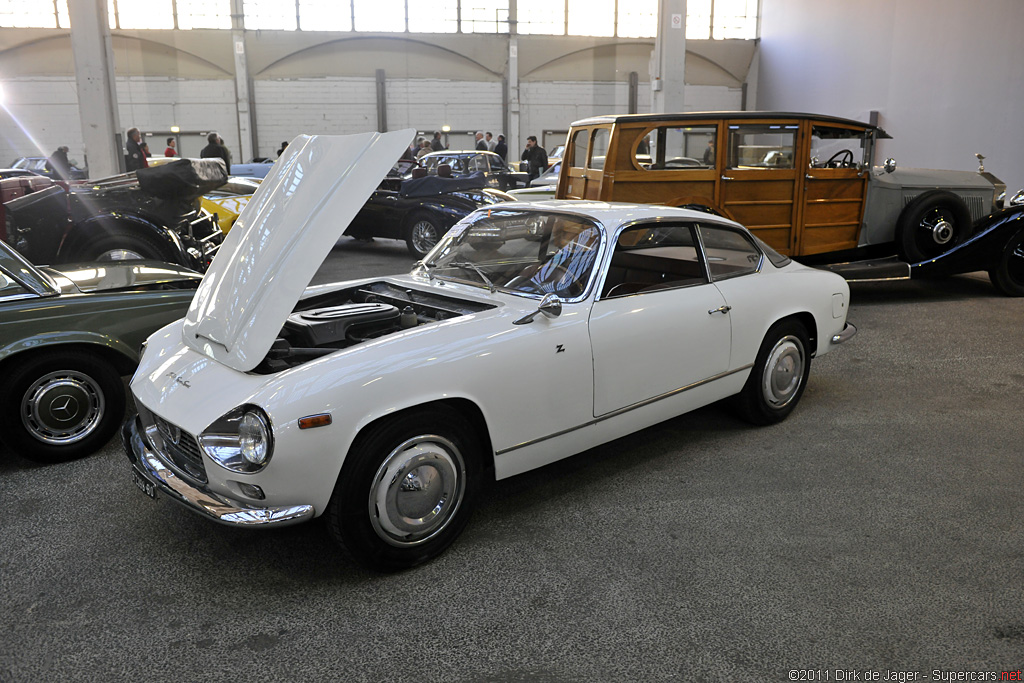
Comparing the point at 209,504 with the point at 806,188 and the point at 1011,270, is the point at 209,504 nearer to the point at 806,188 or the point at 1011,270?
the point at 806,188

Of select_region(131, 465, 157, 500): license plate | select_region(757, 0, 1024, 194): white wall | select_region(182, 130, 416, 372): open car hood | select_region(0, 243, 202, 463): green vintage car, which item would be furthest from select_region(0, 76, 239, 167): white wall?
select_region(131, 465, 157, 500): license plate

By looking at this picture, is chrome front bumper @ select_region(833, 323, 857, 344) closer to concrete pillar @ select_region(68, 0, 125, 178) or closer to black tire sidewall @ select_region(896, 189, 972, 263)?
black tire sidewall @ select_region(896, 189, 972, 263)

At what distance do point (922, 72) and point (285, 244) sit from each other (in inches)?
807

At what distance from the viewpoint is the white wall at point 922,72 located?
16.1 m

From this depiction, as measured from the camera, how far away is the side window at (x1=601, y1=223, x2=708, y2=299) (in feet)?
12.0

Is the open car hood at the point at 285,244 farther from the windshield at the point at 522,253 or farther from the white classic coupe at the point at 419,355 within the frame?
the windshield at the point at 522,253

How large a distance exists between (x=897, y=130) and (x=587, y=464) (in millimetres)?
20064

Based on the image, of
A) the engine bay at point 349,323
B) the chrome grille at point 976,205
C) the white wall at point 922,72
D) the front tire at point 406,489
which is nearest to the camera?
the front tire at point 406,489

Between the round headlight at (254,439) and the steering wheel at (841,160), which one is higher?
the steering wheel at (841,160)

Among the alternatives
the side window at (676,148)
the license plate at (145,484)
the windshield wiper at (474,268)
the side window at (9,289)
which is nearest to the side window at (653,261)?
the windshield wiper at (474,268)

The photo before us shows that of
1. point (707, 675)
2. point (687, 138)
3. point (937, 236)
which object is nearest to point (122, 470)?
point (707, 675)

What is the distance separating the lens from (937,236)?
804 cm

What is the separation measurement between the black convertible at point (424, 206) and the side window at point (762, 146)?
3.92 meters

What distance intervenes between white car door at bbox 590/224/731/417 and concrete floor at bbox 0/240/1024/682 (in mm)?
513
